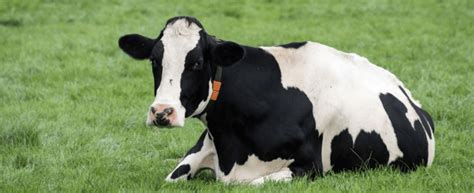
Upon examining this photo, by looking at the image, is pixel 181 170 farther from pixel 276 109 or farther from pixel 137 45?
pixel 137 45

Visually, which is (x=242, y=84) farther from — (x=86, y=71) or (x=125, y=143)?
(x=86, y=71)

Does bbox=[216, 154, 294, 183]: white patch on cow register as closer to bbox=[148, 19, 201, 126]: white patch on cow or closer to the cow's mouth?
bbox=[148, 19, 201, 126]: white patch on cow

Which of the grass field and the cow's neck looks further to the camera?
the grass field

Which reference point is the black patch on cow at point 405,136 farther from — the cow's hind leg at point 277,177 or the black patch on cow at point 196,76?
the black patch on cow at point 196,76

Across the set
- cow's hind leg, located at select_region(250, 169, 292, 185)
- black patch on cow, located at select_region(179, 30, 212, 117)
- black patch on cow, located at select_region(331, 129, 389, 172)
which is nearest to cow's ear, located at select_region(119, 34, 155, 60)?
black patch on cow, located at select_region(179, 30, 212, 117)

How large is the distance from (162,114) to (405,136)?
93.9 inches

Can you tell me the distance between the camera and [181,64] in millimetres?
6207

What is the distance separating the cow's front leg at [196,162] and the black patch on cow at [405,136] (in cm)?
153

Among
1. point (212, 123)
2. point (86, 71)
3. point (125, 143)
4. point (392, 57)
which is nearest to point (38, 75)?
point (86, 71)

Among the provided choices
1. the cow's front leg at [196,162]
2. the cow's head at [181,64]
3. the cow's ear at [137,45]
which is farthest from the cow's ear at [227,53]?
the cow's front leg at [196,162]

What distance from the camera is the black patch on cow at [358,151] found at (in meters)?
7.02

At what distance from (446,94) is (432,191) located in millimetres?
5326

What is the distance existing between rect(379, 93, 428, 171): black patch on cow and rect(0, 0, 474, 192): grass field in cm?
21

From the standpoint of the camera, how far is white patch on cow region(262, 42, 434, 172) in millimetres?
6969
